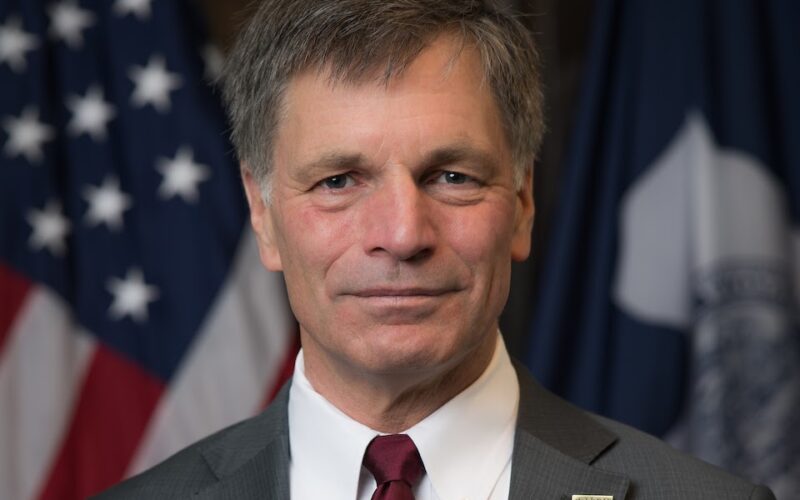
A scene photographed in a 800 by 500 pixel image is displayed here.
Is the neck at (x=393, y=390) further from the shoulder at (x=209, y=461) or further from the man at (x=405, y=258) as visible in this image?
the shoulder at (x=209, y=461)

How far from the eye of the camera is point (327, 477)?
2.26 meters

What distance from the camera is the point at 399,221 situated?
2.04 m

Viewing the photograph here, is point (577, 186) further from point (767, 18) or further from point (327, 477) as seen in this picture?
point (327, 477)

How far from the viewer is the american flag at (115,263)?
13.1 ft

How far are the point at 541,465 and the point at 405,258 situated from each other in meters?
0.50

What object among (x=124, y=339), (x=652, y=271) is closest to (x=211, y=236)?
(x=124, y=339)

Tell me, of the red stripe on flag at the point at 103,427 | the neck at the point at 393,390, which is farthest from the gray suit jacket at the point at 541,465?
the red stripe on flag at the point at 103,427

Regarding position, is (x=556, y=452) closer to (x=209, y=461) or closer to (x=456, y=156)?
(x=456, y=156)

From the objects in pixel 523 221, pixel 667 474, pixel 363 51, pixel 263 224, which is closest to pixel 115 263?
pixel 263 224

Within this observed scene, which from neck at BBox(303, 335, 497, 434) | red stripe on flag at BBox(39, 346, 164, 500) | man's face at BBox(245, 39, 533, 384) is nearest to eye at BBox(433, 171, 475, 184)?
man's face at BBox(245, 39, 533, 384)

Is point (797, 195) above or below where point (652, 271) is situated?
above

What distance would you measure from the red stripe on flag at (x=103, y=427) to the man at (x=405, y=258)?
1638 mm

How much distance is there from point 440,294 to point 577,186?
199 cm

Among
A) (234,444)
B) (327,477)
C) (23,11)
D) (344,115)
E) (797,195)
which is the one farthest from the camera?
(23,11)
